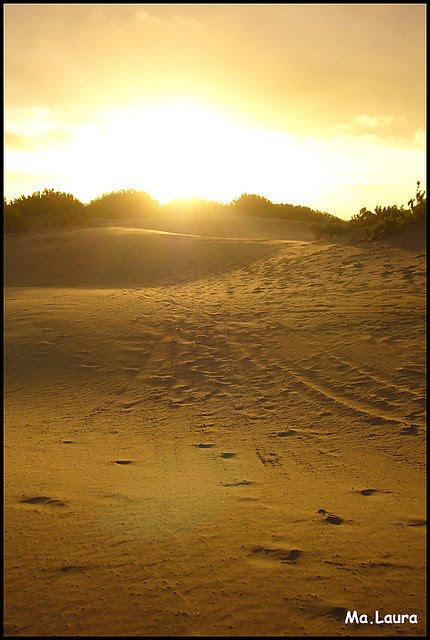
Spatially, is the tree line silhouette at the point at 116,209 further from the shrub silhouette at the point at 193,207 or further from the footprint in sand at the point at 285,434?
the footprint in sand at the point at 285,434

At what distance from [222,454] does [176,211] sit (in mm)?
24153

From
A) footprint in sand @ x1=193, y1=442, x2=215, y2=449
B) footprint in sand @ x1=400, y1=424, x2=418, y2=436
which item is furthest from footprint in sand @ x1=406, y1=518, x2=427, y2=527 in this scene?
footprint in sand @ x1=193, y1=442, x2=215, y2=449

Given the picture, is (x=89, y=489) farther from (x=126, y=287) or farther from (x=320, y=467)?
(x=126, y=287)

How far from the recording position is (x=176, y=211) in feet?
92.8

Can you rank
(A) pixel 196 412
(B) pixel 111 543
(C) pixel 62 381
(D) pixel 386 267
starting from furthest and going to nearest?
1. (D) pixel 386 267
2. (C) pixel 62 381
3. (A) pixel 196 412
4. (B) pixel 111 543

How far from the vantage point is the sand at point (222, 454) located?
304 centimetres

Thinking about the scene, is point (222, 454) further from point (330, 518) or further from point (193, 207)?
point (193, 207)

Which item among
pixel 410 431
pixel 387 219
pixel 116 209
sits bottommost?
pixel 410 431

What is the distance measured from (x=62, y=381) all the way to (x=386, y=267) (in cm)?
584

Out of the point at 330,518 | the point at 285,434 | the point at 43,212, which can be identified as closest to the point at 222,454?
the point at 285,434

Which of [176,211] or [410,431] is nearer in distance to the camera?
[410,431]

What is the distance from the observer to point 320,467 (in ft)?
15.7

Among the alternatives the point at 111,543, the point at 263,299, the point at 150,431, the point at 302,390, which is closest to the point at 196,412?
the point at 150,431

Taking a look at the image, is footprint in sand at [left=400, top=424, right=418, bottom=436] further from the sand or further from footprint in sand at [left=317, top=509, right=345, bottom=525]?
footprint in sand at [left=317, top=509, right=345, bottom=525]
